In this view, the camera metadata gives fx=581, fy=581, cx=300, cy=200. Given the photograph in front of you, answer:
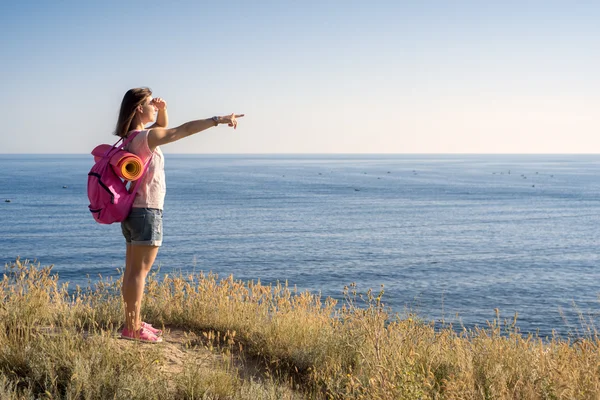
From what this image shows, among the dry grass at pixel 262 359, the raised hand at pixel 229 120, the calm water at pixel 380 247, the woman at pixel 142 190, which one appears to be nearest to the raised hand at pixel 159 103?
the woman at pixel 142 190

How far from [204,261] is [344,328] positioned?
2895 centimetres

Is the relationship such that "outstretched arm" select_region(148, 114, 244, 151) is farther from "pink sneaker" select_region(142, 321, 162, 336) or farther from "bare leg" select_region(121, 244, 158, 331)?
"pink sneaker" select_region(142, 321, 162, 336)

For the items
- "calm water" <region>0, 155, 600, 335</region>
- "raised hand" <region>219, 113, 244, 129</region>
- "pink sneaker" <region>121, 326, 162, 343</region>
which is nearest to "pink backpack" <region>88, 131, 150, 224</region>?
"raised hand" <region>219, 113, 244, 129</region>

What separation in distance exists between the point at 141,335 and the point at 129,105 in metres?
2.17

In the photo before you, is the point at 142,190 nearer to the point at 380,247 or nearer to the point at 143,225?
the point at 143,225

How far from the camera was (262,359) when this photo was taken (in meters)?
5.79

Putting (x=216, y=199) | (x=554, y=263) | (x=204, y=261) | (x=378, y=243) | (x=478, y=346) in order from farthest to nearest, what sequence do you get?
(x=216, y=199) < (x=378, y=243) < (x=554, y=263) < (x=204, y=261) < (x=478, y=346)

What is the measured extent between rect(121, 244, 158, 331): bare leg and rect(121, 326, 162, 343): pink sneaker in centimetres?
4

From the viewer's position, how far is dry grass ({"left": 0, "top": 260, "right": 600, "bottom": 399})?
434 cm

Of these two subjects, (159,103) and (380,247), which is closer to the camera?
(159,103)

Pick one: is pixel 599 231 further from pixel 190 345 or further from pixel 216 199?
pixel 190 345

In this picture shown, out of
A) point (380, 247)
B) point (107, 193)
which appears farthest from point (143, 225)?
point (380, 247)

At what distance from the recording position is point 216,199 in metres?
74.1

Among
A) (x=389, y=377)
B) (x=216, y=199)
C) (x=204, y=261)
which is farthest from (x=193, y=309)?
(x=216, y=199)
